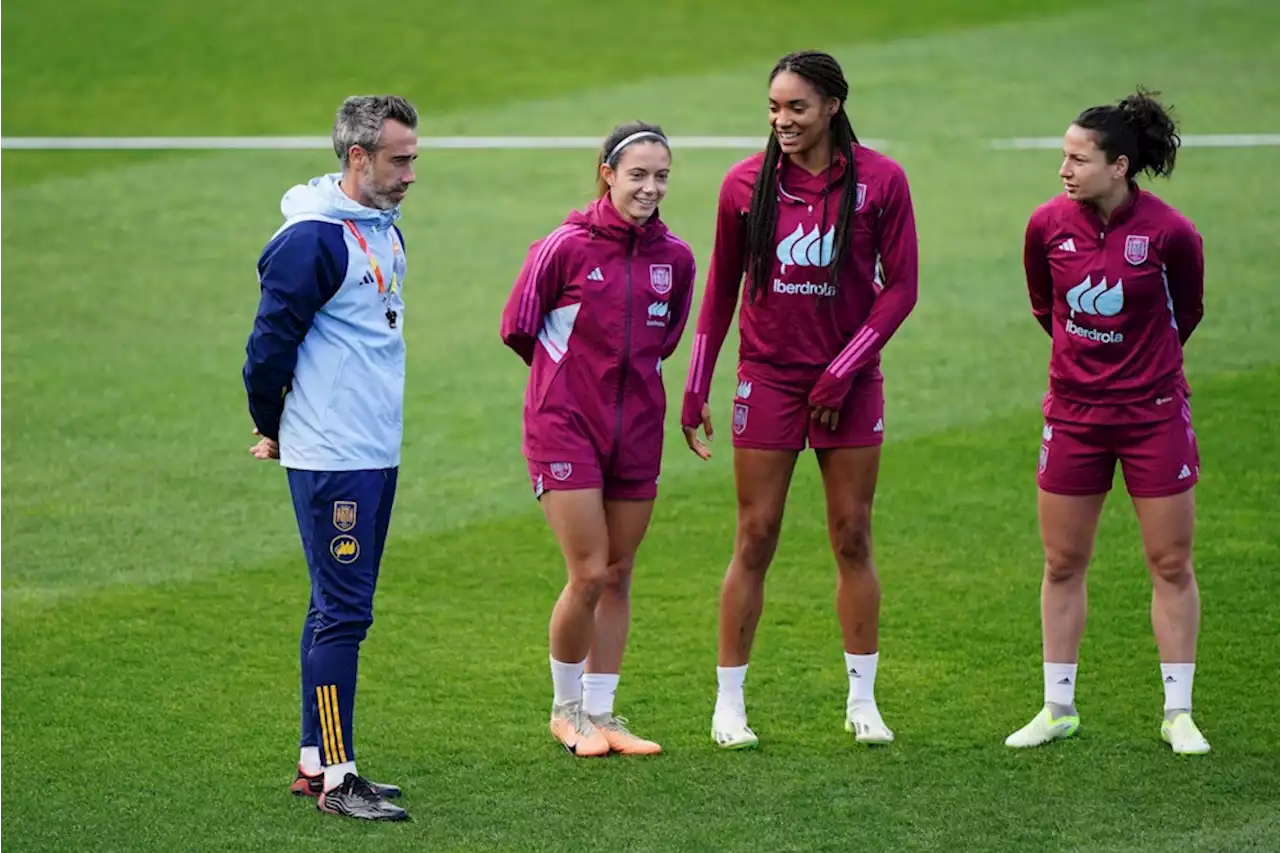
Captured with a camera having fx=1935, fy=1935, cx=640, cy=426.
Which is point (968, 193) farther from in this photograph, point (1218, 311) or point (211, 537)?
point (211, 537)

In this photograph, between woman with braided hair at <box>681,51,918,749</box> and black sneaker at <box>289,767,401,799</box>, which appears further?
woman with braided hair at <box>681,51,918,749</box>

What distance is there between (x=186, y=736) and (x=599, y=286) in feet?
6.52

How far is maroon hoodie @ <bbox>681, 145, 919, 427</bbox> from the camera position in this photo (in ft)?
19.8

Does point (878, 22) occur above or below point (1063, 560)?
above

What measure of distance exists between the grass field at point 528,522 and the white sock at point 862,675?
182mm

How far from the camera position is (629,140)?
5938 mm

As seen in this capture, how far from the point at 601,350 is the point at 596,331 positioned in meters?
0.06

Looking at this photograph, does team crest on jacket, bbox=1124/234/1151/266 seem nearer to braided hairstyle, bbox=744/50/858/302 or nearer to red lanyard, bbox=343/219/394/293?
braided hairstyle, bbox=744/50/858/302

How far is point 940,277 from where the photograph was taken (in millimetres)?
12617

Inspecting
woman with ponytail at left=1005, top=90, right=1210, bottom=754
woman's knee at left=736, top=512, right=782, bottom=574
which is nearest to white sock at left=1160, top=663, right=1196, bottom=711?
woman with ponytail at left=1005, top=90, right=1210, bottom=754

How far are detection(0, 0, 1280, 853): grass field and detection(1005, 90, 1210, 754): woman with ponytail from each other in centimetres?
37

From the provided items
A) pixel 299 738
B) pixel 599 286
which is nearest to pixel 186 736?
pixel 299 738

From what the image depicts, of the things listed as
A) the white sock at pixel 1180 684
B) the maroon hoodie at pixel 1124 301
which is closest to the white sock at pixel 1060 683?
the white sock at pixel 1180 684

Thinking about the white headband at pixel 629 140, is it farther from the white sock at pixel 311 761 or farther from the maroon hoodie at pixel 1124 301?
the white sock at pixel 311 761
